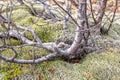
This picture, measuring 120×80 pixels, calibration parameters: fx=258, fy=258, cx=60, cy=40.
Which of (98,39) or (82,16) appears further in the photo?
(98,39)

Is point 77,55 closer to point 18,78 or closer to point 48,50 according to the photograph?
point 48,50

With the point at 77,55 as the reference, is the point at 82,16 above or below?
above

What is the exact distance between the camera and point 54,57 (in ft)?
11.9

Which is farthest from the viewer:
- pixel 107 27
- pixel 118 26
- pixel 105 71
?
pixel 118 26

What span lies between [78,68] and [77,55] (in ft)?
0.70

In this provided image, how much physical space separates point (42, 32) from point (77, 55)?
2.75 ft

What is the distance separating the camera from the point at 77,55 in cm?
370

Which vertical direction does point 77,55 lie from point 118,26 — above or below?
above

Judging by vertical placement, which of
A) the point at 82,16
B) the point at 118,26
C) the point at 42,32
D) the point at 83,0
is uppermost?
the point at 83,0

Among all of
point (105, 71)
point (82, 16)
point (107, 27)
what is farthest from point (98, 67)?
point (107, 27)

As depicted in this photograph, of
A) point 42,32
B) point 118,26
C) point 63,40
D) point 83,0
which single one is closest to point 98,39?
point 63,40

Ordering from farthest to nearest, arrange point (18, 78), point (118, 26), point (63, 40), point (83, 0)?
point (118, 26)
point (63, 40)
point (18, 78)
point (83, 0)

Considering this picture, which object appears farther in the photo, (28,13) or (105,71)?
(28,13)

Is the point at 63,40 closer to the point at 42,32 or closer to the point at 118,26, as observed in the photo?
the point at 42,32
